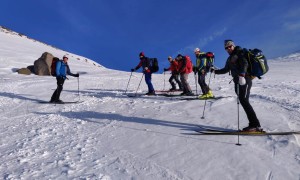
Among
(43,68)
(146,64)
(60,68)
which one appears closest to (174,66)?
(146,64)

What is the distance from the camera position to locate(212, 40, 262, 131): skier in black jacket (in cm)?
680

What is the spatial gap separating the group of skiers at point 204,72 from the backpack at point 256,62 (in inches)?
6.3

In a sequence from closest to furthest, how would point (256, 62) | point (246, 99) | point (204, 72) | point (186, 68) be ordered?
point (256, 62)
point (246, 99)
point (204, 72)
point (186, 68)

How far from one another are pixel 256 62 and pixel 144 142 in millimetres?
3168

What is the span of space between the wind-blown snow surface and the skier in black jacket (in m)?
0.53

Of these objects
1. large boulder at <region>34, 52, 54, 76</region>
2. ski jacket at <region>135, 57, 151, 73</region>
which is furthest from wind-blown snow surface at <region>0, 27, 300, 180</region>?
large boulder at <region>34, 52, 54, 76</region>

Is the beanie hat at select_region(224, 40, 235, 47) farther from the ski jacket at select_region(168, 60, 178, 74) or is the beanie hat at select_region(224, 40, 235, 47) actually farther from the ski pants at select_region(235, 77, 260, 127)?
the ski jacket at select_region(168, 60, 178, 74)

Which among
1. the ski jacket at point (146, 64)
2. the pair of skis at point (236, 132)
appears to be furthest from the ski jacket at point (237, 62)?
the ski jacket at point (146, 64)

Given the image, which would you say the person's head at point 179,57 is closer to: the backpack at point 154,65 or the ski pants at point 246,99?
the backpack at point 154,65

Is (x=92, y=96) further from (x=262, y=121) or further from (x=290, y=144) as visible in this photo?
(x=290, y=144)

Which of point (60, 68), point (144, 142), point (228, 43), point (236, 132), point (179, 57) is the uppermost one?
point (179, 57)

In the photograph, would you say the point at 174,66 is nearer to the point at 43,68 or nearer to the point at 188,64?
the point at 188,64

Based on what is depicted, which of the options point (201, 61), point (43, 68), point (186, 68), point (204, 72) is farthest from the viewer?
point (43, 68)

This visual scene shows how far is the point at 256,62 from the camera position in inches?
269
